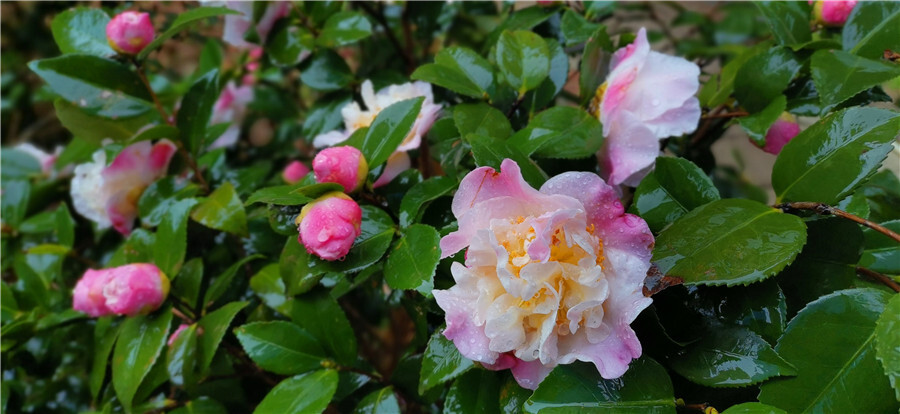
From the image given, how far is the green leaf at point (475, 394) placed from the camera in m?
0.42

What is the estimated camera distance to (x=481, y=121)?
0.52m

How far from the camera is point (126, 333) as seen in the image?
561 millimetres

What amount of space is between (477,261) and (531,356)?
6 cm

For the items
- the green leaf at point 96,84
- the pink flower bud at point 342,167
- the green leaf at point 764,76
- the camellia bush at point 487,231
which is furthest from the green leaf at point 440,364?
the green leaf at point 96,84

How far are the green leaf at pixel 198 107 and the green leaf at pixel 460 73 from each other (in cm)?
25

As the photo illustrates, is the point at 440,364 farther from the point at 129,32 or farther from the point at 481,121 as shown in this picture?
the point at 129,32

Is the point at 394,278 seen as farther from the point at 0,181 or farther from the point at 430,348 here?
the point at 0,181

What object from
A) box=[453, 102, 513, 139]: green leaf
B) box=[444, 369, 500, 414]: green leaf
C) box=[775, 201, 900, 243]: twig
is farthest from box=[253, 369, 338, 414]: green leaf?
box=[775, 201, 900, 243]: twig

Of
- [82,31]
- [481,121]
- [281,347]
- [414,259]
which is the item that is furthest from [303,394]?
[82,31]

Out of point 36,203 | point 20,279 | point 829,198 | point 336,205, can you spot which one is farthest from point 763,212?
point 36,203

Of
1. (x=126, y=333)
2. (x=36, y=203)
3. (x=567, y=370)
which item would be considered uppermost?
(x=567, y=370)

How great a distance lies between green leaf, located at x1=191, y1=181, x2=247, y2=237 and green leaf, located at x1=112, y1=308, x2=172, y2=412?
3.5 inches

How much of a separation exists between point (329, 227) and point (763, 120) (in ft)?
1.18

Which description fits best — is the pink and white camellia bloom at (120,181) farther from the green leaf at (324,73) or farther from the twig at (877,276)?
the twig at (877,276)
